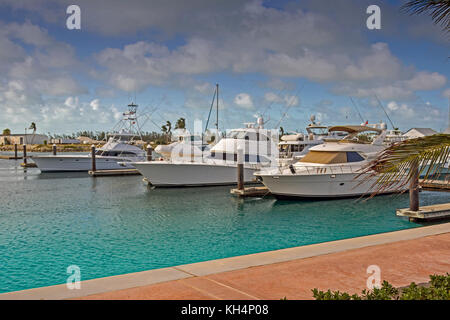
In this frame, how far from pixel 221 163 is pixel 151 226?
1440 centimetres

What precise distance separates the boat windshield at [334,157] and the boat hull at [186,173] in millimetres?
7364

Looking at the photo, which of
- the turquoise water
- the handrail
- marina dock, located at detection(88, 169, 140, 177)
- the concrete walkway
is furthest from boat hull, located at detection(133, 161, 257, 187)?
the concrete walkway

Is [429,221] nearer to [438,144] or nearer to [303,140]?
[438,144]

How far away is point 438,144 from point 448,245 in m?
3.81

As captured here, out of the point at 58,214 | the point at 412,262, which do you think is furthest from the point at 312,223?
the point at 58,214

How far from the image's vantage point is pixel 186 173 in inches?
1261

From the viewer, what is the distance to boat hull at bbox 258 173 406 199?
2461 cm

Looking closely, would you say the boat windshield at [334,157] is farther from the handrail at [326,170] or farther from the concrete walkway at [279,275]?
the concrete walkway at [279,275]

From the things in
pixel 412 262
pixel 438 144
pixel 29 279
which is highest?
pixel 438 144

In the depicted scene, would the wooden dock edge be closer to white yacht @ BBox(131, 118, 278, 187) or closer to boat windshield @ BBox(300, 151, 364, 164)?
boat windshield @ BBox(300, 151, 364, 164)
